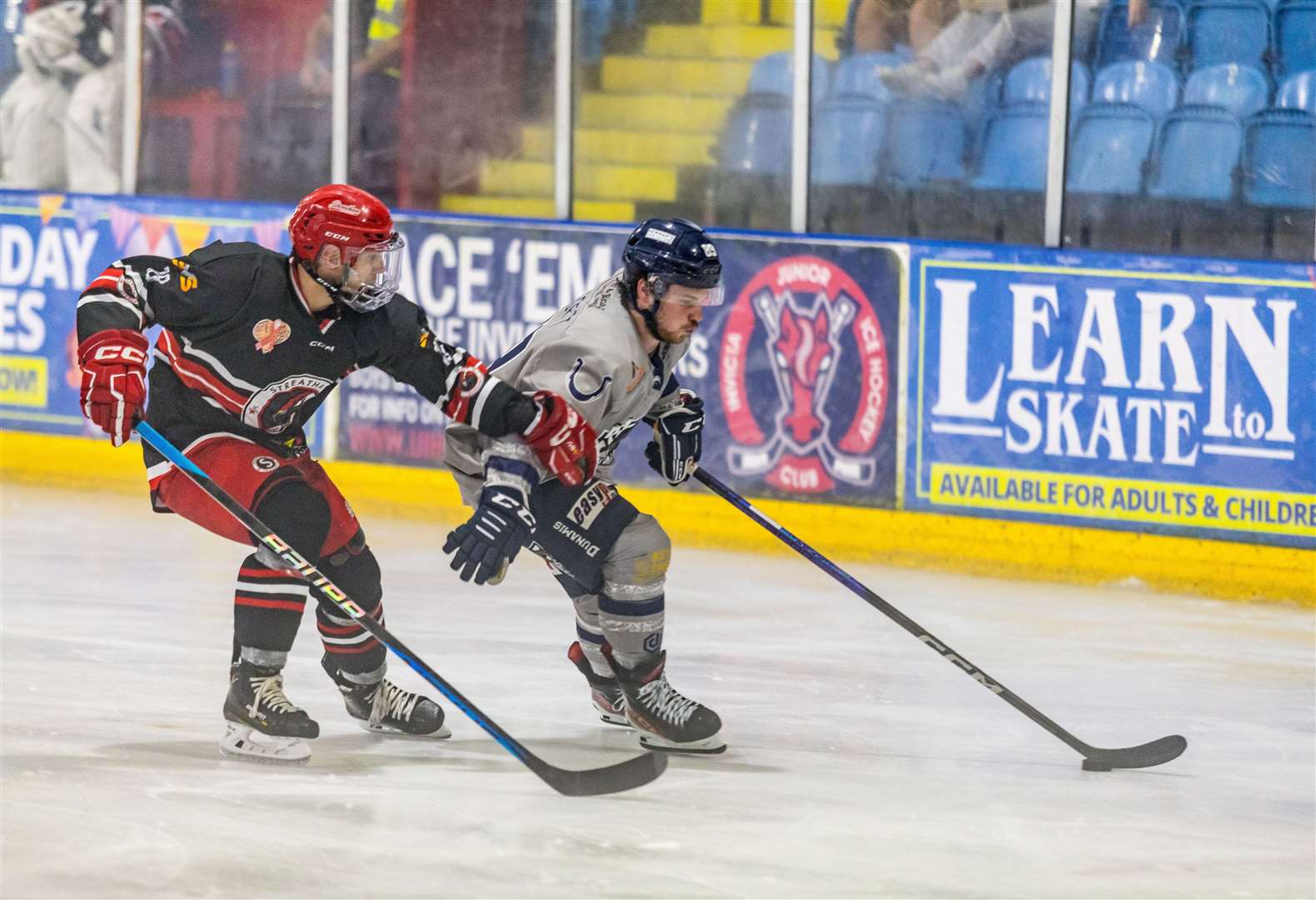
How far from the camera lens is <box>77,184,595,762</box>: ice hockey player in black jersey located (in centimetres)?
388

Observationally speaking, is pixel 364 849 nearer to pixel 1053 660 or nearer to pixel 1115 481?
pixel 1053 660

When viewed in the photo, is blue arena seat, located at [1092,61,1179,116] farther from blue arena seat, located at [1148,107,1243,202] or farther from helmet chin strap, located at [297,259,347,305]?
helmet chin strap, located at [297,259,347,305]

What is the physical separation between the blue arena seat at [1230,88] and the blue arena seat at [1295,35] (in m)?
0.09

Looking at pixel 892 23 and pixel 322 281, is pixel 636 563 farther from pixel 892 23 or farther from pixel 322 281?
pixel 892 23

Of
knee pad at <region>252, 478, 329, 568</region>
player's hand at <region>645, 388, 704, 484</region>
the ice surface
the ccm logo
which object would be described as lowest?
the ice surface

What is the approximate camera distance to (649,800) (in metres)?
3.80

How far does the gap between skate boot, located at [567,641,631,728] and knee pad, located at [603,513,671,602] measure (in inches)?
14.5

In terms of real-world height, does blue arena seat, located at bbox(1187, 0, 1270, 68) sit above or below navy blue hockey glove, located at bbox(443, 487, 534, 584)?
above

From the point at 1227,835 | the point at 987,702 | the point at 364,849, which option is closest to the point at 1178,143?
the point at 987,702

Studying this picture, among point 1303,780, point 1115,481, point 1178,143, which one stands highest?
point 1178,143

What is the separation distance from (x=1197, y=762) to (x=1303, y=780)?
210 mm

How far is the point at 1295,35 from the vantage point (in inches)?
227

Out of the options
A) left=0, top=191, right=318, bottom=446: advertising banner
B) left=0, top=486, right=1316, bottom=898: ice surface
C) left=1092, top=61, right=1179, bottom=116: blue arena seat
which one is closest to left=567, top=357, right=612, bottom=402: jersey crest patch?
left=0, top=486, right=1316, bottom=898: ice surface

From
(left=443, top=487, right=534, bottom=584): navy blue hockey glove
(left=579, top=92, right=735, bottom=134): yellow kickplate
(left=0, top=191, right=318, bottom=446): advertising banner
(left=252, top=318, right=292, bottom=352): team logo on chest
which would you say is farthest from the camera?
(left=0, top=191, right=318, bottom=446): advertising banner
